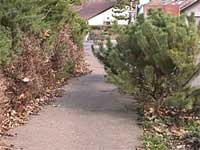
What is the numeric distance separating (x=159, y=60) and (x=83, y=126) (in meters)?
1.72

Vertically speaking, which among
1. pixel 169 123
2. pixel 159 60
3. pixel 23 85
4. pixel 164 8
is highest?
pixel 164 8

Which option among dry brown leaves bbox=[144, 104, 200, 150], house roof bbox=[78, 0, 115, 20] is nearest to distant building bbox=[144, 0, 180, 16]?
dry brown leaves bbox=[144, 104, 200, 150]

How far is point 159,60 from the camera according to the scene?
923 cm

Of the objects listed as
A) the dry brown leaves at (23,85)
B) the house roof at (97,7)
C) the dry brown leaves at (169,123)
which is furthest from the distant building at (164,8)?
the house roof at (97,7)

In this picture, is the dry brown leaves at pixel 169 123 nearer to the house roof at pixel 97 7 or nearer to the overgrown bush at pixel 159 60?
the overgrown bush at pixel 159 60

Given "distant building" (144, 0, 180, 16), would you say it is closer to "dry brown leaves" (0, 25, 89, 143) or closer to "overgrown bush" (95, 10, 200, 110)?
"overgrown bush" (95, 10, 200, 110)

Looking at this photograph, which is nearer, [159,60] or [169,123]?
[159,60]

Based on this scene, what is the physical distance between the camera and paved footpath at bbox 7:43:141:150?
7.79 m

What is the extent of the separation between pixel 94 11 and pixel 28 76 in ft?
233

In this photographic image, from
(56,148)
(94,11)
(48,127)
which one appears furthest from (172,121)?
(94,11)

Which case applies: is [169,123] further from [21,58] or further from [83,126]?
[21,58]

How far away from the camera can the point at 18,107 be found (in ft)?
31.6

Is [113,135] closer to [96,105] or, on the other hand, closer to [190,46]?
[190,46]

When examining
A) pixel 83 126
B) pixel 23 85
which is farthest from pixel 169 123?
pixel 23 85
